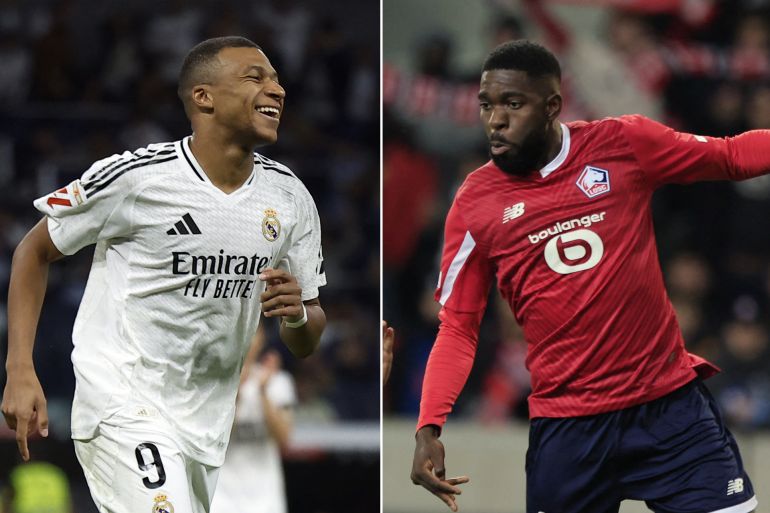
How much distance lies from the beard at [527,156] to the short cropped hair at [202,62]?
3.39ft

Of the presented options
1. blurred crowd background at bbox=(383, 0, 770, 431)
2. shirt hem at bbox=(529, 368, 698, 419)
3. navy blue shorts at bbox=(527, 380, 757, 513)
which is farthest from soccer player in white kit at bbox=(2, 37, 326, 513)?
blurred crowd background at bbox=(383, 0, 770, 431)

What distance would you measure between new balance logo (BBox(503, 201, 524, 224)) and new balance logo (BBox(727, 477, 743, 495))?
1.16 metres

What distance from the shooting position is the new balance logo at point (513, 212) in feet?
15.7

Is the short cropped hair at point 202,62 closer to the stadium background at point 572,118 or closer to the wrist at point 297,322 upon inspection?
the wrist at point 297,322

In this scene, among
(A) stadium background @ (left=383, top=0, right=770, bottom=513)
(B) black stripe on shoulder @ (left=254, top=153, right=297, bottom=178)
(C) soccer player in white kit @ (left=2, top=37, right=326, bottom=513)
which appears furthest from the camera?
(A) stadium background @ (left=383, top=0, right=770, bottom=513)

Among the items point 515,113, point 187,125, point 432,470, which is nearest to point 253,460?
point 432,470

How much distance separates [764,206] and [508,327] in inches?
87.9

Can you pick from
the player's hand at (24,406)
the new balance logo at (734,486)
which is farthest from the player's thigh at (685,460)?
the player's hand at (24,406)

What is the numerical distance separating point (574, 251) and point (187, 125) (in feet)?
26.9

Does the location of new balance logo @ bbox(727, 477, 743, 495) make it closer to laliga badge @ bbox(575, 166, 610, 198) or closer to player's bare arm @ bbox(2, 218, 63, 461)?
laliga badge @ bbox(575, 166, 610, 198)

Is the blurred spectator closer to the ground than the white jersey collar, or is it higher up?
closer to the ground

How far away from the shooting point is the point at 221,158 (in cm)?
483

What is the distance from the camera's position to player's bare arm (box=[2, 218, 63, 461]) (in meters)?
4.46

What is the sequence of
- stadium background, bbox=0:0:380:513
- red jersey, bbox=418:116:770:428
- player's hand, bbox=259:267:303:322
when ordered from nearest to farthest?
player's hand, bbox=259:267:303:322
red jersey, bbox=418:116:770:428
stadium background, bbox=0:0:380:513
